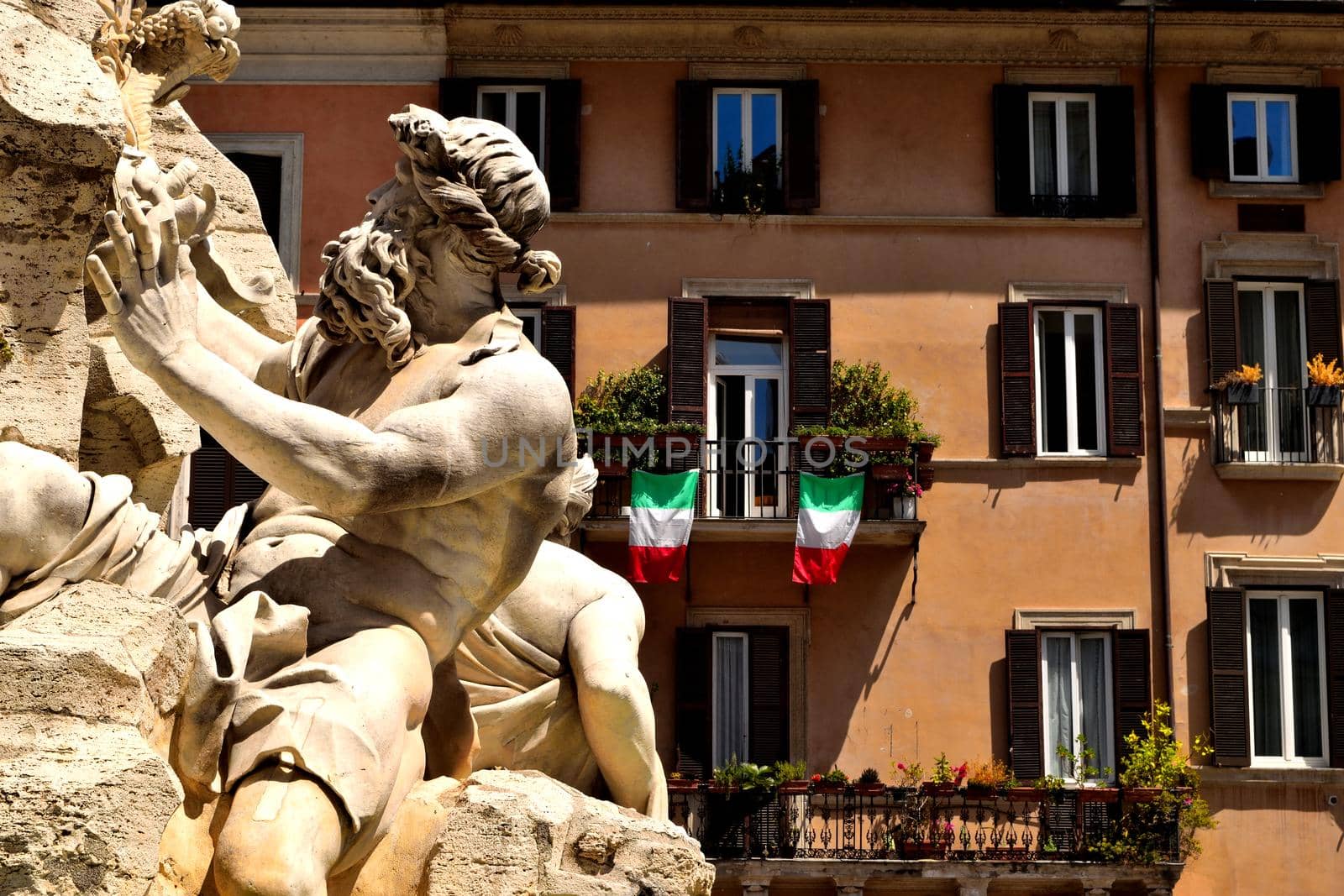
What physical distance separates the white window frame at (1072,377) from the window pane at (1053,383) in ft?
0.06

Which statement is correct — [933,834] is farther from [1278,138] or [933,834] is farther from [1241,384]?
[1278,138]

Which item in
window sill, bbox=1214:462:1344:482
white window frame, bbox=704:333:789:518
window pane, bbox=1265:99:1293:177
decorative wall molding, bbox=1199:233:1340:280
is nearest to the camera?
white window frame, bbox=704:333:789:518

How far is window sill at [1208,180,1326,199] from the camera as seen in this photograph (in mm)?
26609

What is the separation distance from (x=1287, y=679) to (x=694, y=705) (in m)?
6.51

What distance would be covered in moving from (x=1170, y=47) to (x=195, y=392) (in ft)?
78.3

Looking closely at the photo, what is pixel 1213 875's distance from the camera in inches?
981

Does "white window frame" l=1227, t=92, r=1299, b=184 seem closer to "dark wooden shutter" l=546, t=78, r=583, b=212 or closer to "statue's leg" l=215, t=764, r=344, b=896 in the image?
"dark wooden shutter" l=546, t=78, r=583, b=212

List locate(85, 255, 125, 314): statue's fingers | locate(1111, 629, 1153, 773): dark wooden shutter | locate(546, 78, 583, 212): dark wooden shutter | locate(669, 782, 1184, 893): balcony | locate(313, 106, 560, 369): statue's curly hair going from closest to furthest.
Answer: locate(85, 255, 125, 314): statue's fingers
locate(313, 106, 560, 369): statue's curly hair
locate(669, 782, 1184, 893): balcony
locate(1111, 629, 1153, 773): dark wooden shutter
locate(546, 78, 583, 212): dark wooden shutter

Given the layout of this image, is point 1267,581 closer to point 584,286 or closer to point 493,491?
point 584,286

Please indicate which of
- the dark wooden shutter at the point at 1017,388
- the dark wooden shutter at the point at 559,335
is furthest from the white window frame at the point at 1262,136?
the dark wooden shutter at the point at 559,335

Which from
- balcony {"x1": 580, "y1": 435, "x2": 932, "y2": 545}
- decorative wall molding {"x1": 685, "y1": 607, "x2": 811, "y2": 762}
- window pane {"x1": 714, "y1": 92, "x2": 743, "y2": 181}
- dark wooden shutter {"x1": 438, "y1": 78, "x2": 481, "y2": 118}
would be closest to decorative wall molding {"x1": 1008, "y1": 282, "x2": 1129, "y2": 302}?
balcony {"x1": 580, "y1": 435, "x2": 932, "y2": 545}

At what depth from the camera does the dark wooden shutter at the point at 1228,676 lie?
25.2 metres

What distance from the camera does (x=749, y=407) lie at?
86.1ft

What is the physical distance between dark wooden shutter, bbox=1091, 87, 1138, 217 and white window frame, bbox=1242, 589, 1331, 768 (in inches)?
180
